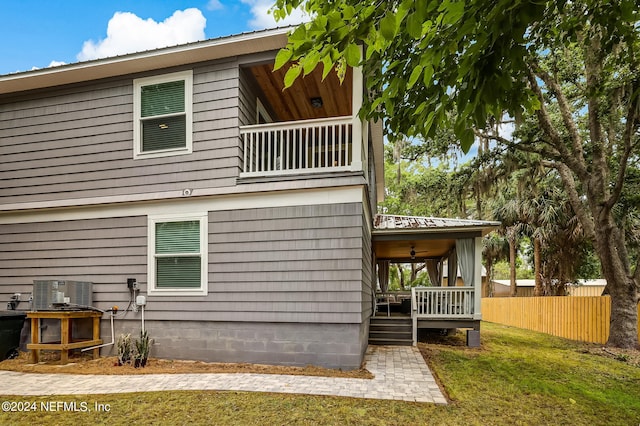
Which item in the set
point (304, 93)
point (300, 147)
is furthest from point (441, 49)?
point (304, 93)

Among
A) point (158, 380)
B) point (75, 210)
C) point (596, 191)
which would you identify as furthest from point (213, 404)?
point (596, 191)

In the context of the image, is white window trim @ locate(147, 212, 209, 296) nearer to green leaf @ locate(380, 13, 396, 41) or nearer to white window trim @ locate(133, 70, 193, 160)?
white window trim @ locate(133, 70, 193, 160)

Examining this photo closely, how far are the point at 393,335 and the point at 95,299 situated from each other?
20.9 ft

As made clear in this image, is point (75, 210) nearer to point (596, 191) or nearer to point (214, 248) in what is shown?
point (214, 248)

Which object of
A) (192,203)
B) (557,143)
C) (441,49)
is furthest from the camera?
(557,143)

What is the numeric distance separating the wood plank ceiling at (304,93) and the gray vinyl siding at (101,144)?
0.91m

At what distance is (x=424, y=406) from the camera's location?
172 inches

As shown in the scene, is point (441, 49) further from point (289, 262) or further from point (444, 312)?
point (444, 312)

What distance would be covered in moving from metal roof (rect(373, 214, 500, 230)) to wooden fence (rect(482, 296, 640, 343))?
12.5 ft

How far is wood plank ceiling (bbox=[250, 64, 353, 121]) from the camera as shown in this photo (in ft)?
23.5

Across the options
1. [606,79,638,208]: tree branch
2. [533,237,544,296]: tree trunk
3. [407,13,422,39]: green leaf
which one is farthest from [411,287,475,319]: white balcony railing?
[533,237,544,296]: tree trunk

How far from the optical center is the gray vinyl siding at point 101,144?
6652mm

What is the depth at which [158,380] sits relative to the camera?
17.2 ft

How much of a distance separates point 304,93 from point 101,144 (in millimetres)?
4037
